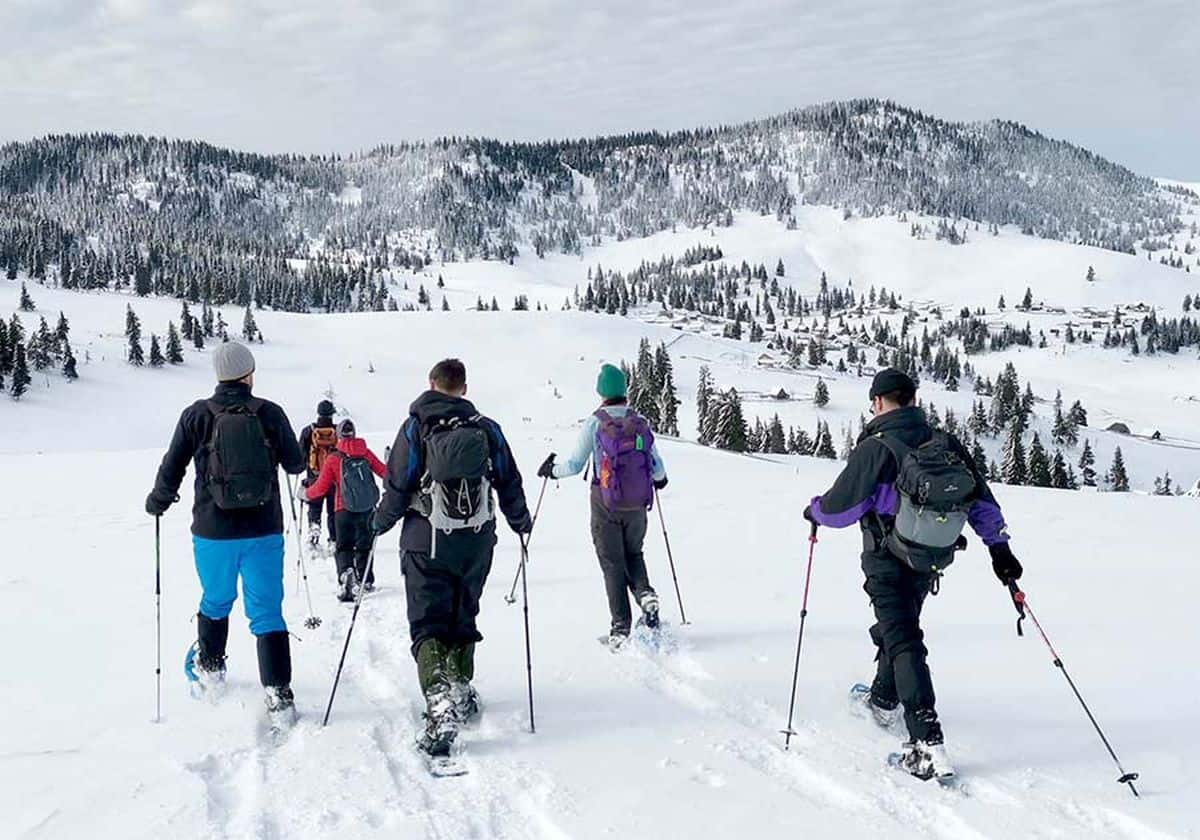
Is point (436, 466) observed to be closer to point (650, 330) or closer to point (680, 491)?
point (680, 491)

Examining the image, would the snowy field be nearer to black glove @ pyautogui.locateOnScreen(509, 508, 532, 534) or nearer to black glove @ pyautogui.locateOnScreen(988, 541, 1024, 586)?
black glove @ pyautogui.locateOnScreen(988, 541, 1024, 586)

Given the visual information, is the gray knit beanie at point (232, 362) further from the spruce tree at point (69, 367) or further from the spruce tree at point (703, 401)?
the spruce tree at point (69, 367)

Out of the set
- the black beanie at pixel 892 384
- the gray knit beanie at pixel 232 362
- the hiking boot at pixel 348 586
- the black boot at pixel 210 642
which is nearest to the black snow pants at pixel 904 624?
the black beanie at pixel 892 384

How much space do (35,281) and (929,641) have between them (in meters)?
161

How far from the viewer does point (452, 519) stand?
17.7 feet

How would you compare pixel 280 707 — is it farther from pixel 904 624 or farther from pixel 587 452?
pixel 904 624

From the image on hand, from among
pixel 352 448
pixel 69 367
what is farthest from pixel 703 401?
pixel 352 448

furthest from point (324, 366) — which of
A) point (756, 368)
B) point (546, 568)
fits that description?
point (546, 568)

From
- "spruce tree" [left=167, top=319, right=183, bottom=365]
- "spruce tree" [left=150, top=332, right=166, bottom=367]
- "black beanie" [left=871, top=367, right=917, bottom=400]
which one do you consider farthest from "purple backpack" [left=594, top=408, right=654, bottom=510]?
"spruce tree" [left=167, top=319, right=183, bottom=365]

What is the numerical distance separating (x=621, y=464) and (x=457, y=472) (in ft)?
7.51

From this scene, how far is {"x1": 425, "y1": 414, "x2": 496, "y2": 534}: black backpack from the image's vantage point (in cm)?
529

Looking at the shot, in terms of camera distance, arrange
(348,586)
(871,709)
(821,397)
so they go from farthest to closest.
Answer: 1. (821,397)
2. (348,586)
3. (871,709)

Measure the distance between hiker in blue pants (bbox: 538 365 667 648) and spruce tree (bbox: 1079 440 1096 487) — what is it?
109m

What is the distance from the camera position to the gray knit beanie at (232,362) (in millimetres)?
5637
